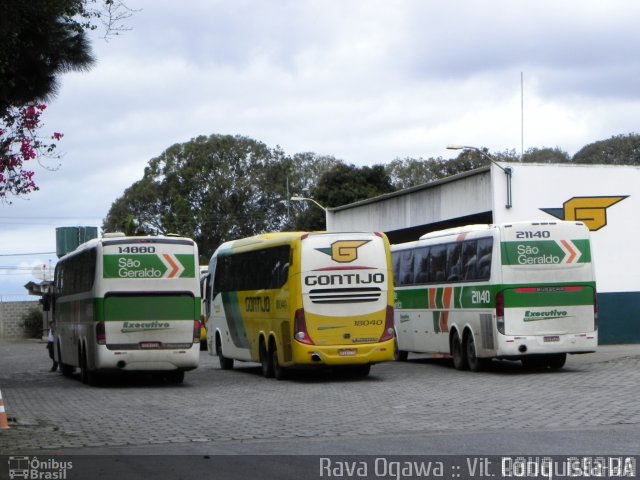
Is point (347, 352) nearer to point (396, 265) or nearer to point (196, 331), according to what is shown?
point (196, 331)

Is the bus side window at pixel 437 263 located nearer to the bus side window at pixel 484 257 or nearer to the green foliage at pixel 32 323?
the bus side window at pixel 484 257

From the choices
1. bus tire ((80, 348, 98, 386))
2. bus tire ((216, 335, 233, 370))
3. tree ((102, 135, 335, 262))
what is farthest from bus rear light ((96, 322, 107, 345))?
tree ((102, 135, 335, 262))

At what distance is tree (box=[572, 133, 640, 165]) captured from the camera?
90.6m

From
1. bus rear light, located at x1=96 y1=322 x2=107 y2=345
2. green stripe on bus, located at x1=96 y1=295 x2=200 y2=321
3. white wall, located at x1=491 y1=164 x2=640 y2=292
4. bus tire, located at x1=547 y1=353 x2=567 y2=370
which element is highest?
white wall, located at x1=491 y1=164 x2=640 y2=292

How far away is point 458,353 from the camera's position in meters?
28.5

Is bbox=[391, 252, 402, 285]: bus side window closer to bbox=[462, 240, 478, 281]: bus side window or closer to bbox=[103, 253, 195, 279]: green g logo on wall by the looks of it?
bbox=[462, 240, 478, 281]: bus side window

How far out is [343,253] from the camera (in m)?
25.3

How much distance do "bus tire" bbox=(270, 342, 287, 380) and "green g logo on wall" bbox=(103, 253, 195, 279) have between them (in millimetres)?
2783

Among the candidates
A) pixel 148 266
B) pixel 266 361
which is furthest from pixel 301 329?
pixel 148 266

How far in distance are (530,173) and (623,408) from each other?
22.0 meters

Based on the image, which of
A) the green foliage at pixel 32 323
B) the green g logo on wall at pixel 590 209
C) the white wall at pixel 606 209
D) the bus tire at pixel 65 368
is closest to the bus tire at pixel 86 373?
the bus tire at pixel 65 368

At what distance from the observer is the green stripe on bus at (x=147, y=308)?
982 inches

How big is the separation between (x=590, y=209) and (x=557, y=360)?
12.8 m

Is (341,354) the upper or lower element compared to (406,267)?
lower
